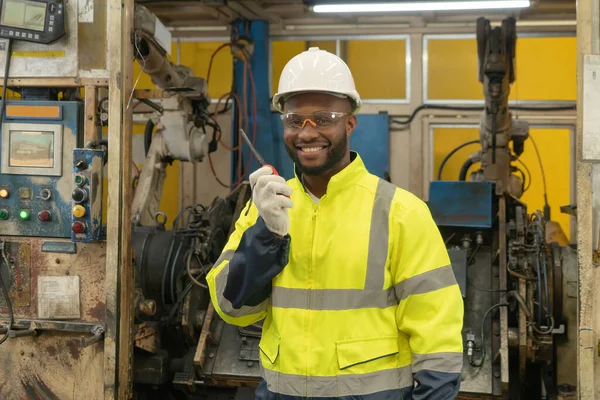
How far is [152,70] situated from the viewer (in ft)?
13.8

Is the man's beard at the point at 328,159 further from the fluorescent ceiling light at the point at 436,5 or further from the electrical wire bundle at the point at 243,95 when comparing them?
the electrical wire bundle at the point at 243,95

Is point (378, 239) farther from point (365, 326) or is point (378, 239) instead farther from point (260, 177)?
point (260, 177)

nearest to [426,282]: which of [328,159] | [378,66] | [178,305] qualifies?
[328,159]

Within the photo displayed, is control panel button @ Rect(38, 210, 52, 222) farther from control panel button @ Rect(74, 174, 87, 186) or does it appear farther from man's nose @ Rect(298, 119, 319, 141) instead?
man's nose @ Rect(298, 119, 319, 141)

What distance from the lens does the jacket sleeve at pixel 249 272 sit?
193cm

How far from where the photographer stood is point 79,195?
3150 mm

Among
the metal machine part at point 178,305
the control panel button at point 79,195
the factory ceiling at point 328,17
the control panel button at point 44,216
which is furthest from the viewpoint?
the factory ceiling at point 328,17

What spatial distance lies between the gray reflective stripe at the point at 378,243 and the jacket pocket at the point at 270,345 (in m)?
0.32

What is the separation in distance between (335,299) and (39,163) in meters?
1.94

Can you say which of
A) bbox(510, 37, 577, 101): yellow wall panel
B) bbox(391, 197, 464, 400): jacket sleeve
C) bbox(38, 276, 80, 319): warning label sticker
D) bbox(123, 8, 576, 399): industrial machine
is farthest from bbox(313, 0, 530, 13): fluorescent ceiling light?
bbox(391, 197, 464, 400): jacket sleeve

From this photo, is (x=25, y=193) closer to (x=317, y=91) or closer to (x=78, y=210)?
(x=78, y=210)

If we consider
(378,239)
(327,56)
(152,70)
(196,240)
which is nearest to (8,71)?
(152,70)

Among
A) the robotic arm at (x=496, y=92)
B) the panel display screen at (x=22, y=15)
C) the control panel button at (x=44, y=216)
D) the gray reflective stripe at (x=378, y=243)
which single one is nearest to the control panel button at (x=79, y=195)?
the control panel button at (x=44, y=216)

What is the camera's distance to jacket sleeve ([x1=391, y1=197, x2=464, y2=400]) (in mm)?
1879
